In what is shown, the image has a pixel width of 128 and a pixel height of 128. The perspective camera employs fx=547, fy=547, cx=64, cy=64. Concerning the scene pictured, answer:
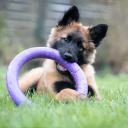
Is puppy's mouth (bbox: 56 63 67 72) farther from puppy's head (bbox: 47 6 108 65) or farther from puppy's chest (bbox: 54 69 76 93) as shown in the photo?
puppy's head (bbox: 47 6 108 65)

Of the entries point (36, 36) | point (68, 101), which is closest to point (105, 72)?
point (36, 36)

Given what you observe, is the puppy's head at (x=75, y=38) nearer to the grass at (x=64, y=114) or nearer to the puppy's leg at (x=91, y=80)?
the puppy's leg at (x=91, y=80)

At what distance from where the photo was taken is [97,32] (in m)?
8.02

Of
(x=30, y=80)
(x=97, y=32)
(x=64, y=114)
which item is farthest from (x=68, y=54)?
(x=64, y=114)

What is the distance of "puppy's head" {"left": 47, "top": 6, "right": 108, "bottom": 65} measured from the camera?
769 cm

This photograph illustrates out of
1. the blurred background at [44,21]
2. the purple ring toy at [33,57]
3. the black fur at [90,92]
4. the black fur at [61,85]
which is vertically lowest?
the blurred background at [44,21]

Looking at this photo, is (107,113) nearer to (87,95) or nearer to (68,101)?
(68,101)

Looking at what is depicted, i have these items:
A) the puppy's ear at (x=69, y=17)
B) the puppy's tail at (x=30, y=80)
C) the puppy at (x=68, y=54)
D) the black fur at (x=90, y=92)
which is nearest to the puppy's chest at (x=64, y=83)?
the puppy at (x=68, y=54)

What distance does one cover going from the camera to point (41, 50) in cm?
752

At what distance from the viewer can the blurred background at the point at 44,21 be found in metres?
16.6

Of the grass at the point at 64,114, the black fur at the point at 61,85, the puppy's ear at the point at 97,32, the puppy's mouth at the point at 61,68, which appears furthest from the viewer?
the puppy's ear at the point at 97,32

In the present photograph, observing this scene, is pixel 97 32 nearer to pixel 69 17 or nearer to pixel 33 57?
pixel 69 17

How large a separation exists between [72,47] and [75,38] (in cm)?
18

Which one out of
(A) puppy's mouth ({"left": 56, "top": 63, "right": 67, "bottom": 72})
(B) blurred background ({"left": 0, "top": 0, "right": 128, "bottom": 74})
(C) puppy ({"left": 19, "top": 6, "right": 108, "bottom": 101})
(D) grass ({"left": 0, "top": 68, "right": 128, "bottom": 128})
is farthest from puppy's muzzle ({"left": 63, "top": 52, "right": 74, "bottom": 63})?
(B) blurred background ({"left": 0, "top": 0, "right": 128, "bottom": 74})
